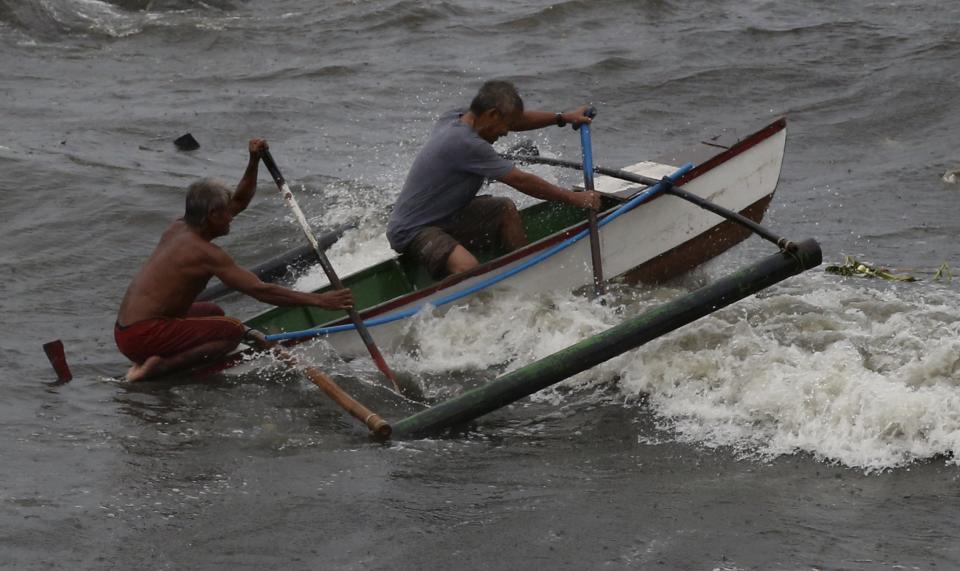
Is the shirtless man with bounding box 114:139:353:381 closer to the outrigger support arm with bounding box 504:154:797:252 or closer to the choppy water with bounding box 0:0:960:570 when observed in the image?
the choppy water with bounding box 0:0:960:570

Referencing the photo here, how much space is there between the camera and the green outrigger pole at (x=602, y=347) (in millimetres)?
6301

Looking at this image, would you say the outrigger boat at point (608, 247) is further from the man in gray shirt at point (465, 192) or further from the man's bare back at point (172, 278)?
the man's bare back at point (172, 278)

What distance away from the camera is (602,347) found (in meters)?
6.41

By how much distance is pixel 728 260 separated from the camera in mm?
9633

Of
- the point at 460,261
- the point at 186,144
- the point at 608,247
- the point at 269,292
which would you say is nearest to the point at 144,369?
the point at 269,292

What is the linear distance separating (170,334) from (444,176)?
1.94 metres

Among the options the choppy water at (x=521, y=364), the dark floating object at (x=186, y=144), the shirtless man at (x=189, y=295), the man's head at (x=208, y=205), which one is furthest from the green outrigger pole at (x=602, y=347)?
the dark floating object at (x=186, y=144)

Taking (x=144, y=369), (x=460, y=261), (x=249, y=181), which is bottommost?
(x=144, y=369)

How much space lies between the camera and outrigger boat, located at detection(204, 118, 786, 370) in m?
7.74

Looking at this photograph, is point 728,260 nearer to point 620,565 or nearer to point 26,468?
point 620,565

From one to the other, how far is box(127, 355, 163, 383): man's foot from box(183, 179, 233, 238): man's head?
0.83 metres

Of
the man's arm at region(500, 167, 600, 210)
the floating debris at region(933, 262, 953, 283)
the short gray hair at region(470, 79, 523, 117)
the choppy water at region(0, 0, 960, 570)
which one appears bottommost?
the floating debris at region(933, 262, 953, 283)

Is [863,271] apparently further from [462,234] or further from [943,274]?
[462,234]

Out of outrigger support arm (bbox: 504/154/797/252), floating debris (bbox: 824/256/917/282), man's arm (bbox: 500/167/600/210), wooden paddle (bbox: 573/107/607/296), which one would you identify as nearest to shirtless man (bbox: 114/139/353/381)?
man's arm (bbox: 500/167/600/210)
